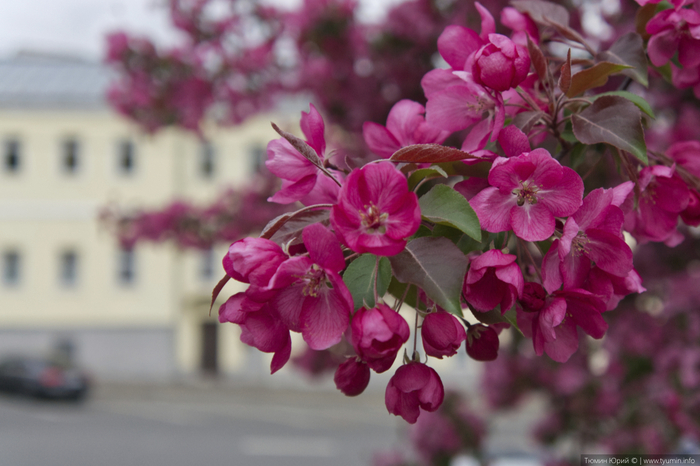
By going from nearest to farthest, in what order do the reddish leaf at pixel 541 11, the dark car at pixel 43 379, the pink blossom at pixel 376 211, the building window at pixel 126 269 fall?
the pink blossom at pixel 376 211 < the reddish leaf at pixel 541 11 < the dark car at pixel 43 379 < the building window at pixel 126 269

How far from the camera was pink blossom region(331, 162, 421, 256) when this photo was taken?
61cm

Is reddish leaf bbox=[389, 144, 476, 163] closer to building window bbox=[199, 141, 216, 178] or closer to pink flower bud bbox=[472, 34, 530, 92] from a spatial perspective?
pink flower bud bbox=[472, 34, 530, 92]

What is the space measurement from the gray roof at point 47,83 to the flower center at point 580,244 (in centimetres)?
1917

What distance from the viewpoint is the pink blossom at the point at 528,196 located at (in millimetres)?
679

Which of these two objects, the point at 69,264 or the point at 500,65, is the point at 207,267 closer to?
the point at 69,264

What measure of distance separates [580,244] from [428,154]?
0.20 m

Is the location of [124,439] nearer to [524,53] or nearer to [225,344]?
[225,344]

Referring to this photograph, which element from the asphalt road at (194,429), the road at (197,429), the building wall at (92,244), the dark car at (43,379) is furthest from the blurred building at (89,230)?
the dark car at (43,379)

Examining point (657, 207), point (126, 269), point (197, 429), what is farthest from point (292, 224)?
point (126, 269)

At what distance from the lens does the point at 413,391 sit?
0.73 metres

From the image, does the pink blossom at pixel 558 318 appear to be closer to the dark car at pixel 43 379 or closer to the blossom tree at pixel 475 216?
the blossom tree at pixel 475 216

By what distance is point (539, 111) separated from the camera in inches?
31.4

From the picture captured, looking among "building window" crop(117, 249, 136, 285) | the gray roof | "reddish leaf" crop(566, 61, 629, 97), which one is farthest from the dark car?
"reddish leaf" crop(566, 61, 629, 97)

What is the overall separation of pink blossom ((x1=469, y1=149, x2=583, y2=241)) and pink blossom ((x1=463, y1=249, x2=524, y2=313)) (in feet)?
0.12
